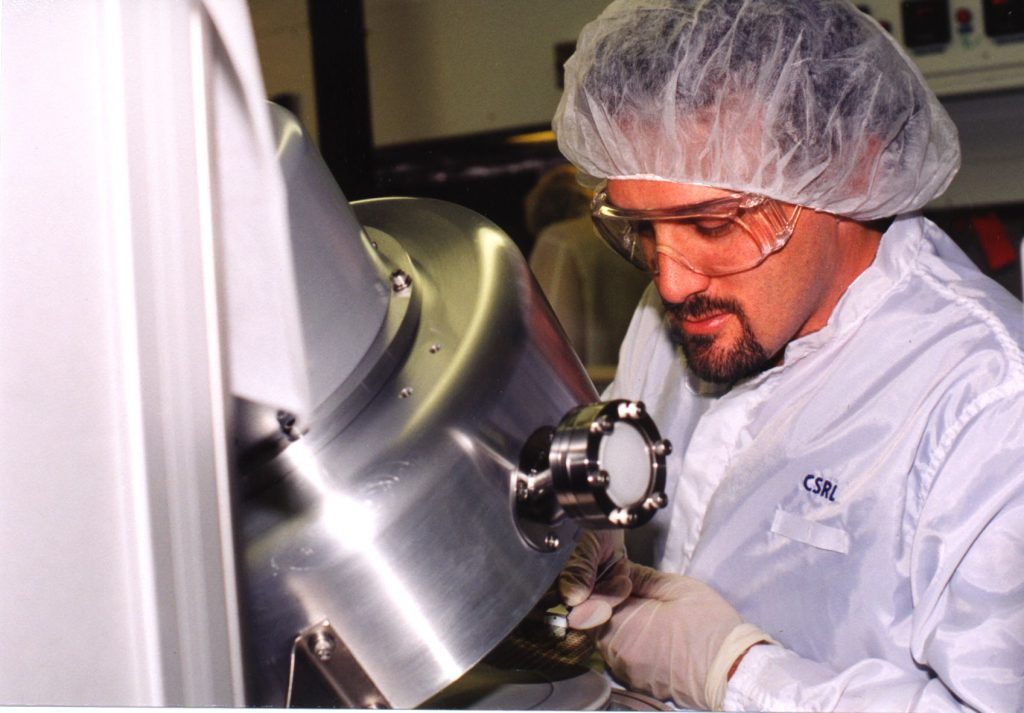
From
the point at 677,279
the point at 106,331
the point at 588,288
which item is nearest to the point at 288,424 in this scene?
the point at 106,331

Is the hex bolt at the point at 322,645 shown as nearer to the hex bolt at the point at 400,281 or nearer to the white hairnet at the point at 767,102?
the hex bolt at the point at 400,281

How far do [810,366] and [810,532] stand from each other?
7.4 inches

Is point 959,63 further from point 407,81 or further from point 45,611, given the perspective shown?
point 45,611

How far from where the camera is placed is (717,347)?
100 cm

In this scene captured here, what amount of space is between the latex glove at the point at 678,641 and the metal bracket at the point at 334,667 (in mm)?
398

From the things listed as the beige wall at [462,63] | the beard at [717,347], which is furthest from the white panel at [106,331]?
the beige wall at [462,63]

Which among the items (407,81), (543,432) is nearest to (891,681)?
(543,432)

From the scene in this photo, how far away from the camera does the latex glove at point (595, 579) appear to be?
909 mm

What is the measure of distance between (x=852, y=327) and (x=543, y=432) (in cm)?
48

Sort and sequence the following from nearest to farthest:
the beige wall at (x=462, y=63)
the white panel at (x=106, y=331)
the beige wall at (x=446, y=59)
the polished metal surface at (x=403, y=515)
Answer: the white panel at (x=106, y=331) → the polished metal surface at (x=403, y=515) → the beige wall at (x=446, y=59) → the beige wall at (x=462, y=63)

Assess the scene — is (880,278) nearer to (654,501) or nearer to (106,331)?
(654,501)

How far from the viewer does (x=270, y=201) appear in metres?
0.43

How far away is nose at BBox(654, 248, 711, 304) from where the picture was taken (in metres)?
0.97

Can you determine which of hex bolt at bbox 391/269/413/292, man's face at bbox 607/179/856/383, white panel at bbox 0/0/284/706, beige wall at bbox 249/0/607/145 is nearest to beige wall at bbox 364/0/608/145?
beige wall at bbox 249/0/607/145
